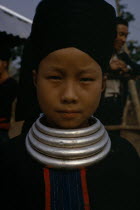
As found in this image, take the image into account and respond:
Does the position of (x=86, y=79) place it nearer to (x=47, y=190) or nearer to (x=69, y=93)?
(x=69, y=93)

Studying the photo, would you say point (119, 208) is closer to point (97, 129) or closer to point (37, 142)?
point (97, 129)

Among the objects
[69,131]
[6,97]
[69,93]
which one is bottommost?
[6,97]

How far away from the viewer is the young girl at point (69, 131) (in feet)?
3.27

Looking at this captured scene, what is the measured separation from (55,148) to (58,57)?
418mm

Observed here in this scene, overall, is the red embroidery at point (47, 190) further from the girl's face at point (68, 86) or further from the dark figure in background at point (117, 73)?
the dark figure in background at point (117, 73)

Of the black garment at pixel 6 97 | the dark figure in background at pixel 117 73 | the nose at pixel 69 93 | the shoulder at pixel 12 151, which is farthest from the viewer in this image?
the black garment at pixel 6 97

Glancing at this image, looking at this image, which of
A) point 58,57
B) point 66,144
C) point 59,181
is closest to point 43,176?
point 59,181

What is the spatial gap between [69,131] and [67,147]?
74 millimetres

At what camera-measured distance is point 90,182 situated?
1090mm

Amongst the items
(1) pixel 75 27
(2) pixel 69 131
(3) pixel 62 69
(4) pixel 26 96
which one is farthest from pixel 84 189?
(4) pixel 26 96

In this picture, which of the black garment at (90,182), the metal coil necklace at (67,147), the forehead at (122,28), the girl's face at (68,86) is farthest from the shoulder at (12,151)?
the forehead at (122,28)

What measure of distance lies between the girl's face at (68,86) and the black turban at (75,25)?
0.13 ft

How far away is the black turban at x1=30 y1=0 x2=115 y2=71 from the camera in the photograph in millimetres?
1005

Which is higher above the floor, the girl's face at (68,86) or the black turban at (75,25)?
the black turban at (75,25)
